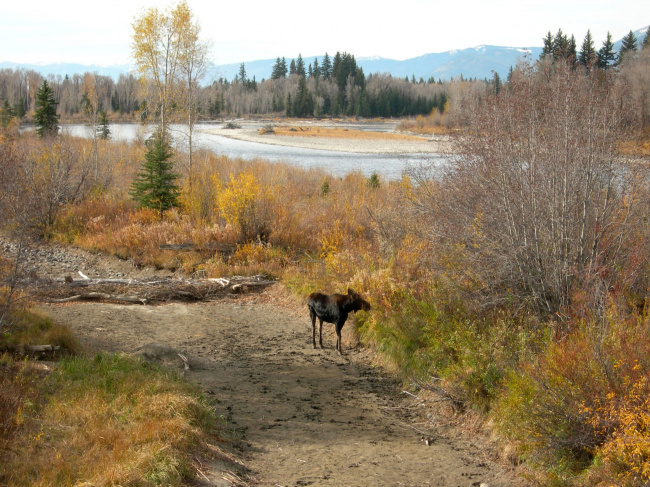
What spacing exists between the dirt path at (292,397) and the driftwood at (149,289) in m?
0.53

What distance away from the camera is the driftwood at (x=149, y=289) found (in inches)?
527

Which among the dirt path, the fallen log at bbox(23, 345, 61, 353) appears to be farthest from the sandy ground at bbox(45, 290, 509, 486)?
the fallen log at bbox(23, 345, 61, 353)

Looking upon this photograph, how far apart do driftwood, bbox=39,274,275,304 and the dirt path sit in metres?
0.53

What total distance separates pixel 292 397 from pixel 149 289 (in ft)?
23.6

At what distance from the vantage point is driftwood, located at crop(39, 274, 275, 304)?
13.4 m

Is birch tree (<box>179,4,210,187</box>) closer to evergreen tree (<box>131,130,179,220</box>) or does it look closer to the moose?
evergreen tree (<box>131,130,179,220</box>)

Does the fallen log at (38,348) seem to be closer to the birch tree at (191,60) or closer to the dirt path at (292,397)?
the dirt path at (292,397)

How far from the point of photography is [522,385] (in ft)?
22.5

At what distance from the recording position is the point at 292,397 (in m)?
8.41

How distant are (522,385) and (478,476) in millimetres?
1273

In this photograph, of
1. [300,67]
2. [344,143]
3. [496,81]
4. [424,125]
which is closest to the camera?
[496,81]

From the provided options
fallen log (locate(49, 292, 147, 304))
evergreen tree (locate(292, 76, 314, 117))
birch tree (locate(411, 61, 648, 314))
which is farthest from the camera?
evergreen tree (locate(292, 76, 314, 117))

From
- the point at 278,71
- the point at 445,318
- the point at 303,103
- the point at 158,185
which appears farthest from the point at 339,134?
the point at 278,71

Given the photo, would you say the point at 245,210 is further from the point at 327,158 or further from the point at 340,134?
the point at 340,134
